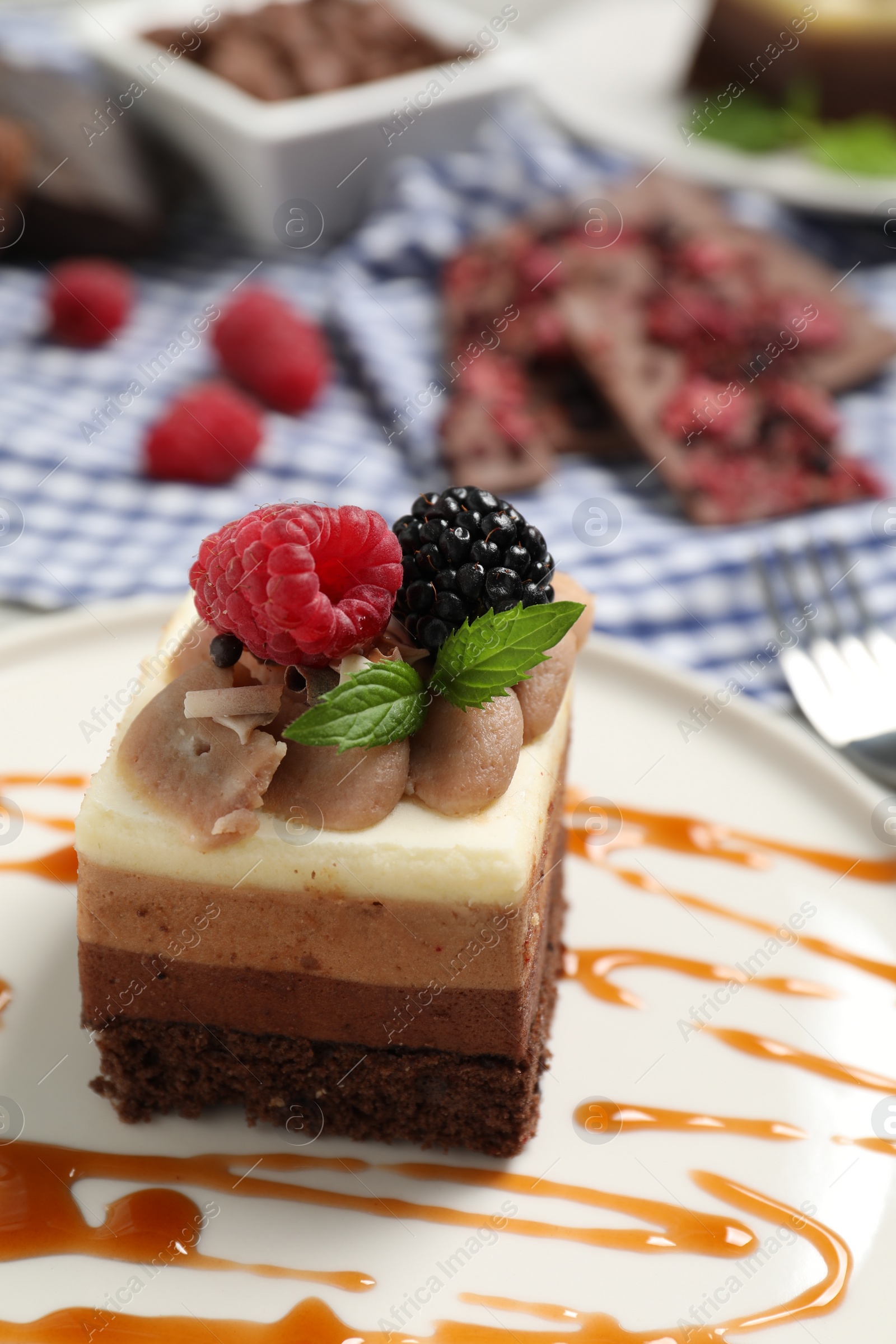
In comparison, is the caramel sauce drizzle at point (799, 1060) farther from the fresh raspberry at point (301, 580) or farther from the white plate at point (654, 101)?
the white plate at point (654, 101)

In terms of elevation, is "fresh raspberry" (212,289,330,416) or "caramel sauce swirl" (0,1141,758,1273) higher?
"fresh raspberry" (212,289,330,416)

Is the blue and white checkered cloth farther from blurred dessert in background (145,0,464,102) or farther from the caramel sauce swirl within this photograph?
the caramel sauce swirl

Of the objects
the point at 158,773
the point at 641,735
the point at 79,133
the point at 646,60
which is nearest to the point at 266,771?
the point at 158,773

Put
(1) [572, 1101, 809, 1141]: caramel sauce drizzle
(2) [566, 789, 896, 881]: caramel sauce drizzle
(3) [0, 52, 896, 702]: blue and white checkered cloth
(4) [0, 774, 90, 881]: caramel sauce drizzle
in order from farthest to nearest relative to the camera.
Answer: (3) [0, 52, 896, 702]: blue and white checkered cloth < (2) [566, 789, 896, 881]: caramel sauce drizzle < (4) [0, 774, 90, 881]: caramel sauce drizzle < (1) [572, 1101, 809, 1141]: caramel sauce drizzle

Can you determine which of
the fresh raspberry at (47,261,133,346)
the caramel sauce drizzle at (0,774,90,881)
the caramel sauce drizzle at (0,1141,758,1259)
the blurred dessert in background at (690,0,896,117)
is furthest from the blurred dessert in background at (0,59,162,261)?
the caramel sauce drizzle at (0,1141,758,1259)

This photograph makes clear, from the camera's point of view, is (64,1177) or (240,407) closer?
(64,1177)

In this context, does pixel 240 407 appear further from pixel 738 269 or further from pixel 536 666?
pixel 536 666
